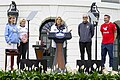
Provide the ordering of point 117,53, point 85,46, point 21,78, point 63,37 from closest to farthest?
1. point 21,78
2. point 63,37
3. point 85,46
4. point 117,53

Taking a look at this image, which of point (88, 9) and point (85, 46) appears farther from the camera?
point (88, 9)

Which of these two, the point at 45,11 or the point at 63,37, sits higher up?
the point at 45,11

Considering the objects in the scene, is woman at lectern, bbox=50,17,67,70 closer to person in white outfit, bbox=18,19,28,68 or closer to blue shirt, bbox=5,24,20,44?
blue shirt, bbox=5,24,20,44

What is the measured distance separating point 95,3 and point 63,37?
32.1 feet

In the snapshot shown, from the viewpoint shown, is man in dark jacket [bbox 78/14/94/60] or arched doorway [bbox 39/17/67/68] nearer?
man in dark jacket [bbox 78/14/94/60]

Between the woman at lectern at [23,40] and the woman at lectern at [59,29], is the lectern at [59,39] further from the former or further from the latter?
the woman at lectern at [23,40]

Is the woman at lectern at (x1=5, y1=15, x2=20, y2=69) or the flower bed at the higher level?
the woman at lectern at (x1=5, y1=15, x2=20, y2=69)

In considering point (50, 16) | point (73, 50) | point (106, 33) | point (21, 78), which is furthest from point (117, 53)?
point (21, 78)

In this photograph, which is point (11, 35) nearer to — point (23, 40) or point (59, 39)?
point (23, 40)

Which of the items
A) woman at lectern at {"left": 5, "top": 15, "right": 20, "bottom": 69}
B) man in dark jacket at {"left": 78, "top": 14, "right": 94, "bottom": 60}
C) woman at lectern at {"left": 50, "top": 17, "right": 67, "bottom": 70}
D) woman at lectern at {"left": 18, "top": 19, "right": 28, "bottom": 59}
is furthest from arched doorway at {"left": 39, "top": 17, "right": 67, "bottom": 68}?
woman at lectern at {"left": 5, "top": 15, "right": 20, "bottom": 69}

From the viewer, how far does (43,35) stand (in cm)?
2231

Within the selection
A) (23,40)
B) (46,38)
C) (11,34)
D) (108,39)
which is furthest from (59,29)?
(46,38)

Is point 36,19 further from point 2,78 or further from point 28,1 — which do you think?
point 2,78

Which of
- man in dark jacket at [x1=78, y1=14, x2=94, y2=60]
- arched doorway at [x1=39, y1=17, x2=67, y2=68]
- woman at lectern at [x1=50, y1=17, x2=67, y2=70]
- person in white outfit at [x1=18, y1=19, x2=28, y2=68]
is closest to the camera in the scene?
woman at lectern at [x1=50, y1=17, x2=67, y2=70]
